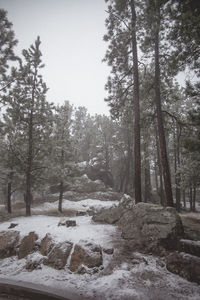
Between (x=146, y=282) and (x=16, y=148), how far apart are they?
12101 millimetres

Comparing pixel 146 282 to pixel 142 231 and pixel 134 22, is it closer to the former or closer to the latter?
pixel 142 231

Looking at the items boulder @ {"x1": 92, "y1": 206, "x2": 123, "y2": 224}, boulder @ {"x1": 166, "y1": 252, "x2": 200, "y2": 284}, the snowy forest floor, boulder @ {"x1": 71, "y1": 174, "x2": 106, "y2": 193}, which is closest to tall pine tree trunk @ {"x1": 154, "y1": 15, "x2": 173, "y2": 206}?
boulder @ {"x1": 92, "y1": 206, "x2": 123, "y2": 224}

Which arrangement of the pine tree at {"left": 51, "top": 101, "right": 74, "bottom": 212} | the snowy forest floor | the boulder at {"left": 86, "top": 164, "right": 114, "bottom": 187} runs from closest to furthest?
the snowy forest floor
the pine tree at {"left": 51, "top": 101, "right": 74, "bottom": 212}
the boulder at {"left": 86, "top": 164, "right": 114, "bottom": 187}

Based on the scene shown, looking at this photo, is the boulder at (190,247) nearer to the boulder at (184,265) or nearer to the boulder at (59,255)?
the boulder at (184,265)

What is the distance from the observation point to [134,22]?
9391 millimetres

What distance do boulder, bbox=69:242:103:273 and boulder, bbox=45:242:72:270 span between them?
12.4 inches

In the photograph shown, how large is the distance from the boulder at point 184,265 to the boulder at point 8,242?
6378mm

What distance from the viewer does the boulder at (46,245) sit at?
635cm

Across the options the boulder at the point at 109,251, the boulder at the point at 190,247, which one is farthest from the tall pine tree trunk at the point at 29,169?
the boulder at the point at 190,247

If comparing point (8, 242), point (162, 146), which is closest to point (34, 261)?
point (8, 242)

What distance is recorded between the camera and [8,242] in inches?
282

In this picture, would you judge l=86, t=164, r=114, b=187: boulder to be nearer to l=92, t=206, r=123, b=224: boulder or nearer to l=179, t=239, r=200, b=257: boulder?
l=92, t=206, r=123, b=224: boulder

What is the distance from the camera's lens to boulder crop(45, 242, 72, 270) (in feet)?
18.6

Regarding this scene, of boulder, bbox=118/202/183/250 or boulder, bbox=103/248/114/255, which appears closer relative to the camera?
boulder, bbox=118/202/183/250
